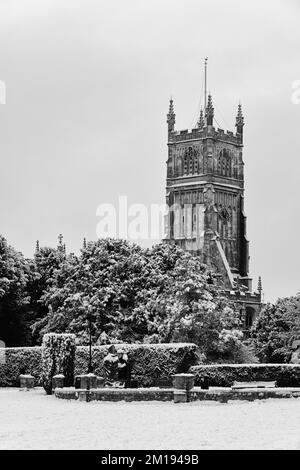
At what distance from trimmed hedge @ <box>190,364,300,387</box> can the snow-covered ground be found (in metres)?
6.09

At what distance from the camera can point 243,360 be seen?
6444 cm

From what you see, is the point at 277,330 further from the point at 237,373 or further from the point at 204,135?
the point at 204,135

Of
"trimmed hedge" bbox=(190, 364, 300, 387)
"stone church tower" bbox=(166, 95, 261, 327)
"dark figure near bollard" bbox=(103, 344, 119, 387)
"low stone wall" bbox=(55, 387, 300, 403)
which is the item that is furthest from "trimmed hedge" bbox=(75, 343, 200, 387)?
"stone church tower" bbox=(166, 95, 261, 327)

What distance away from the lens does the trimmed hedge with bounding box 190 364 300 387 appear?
43256 millimetres

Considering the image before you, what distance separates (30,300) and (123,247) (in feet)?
30.8

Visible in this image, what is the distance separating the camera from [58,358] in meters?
47.3

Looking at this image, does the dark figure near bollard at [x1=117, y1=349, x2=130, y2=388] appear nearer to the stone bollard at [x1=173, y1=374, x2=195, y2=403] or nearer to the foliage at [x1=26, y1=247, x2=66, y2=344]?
the stone bollard at [x1=173, y1=374, x2=195, y2=403]

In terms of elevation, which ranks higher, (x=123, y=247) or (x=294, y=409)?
(x=123, y=247)

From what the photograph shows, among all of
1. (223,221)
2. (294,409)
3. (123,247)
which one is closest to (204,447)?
(294,409)

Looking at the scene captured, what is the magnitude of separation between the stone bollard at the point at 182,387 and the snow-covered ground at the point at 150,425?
2.10 ft

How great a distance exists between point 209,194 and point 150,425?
109 m

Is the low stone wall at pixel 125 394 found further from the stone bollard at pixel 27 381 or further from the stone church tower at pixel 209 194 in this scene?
the stone church tower at pixel 209 194

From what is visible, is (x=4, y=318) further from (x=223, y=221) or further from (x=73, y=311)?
(x=223, y=221)
